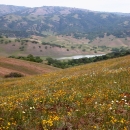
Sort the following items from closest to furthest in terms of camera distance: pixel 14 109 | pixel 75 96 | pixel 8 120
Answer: pixel 8 120, pixel 14 109, pixel 75 96

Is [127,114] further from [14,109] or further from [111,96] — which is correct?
[14,109]

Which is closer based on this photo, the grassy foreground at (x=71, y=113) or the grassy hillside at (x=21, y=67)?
the grassy foreground at (x=71, y=113)

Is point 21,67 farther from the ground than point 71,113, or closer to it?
closer to it

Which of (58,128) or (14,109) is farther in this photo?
(14,109)

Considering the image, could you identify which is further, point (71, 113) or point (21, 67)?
point (21, 67)

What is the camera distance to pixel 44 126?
789 cm

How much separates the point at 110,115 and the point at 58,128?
208 centimetres

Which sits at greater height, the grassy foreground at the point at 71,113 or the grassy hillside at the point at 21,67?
the grassy foreground at the point at 71,113

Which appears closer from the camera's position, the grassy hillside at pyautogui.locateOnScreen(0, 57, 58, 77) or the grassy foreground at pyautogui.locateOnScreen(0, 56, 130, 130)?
the grassy foreground at pyautogui.locateOnScreen(0, 56, 130, 130)

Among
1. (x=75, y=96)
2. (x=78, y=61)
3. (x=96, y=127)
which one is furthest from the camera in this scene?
(x=78, y=61)

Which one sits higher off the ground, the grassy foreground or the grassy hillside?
the grassy foreground

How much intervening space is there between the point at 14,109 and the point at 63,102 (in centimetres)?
225

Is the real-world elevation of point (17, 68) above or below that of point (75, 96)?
below

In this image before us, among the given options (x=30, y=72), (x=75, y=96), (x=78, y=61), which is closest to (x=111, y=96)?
(x=75, y=96)
